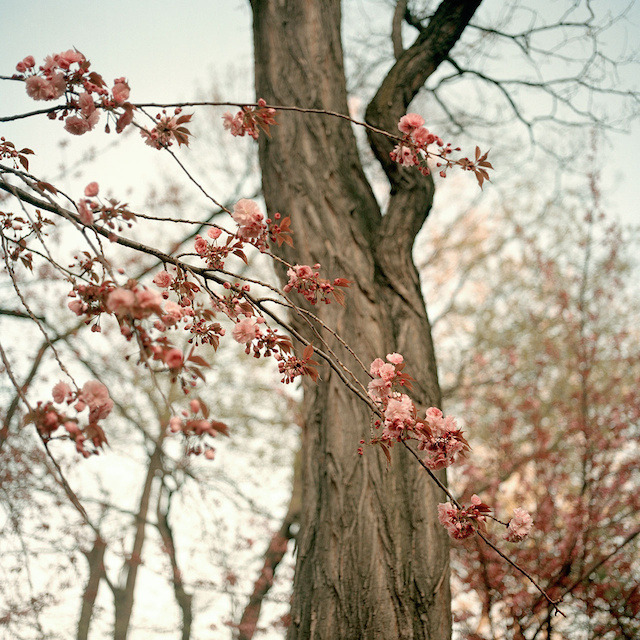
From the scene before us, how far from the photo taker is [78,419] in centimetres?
81

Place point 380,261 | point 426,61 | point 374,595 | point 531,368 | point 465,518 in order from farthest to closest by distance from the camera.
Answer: point 531,368 < point 426,61 < point 380,261 < point 374,595 < point 465,518

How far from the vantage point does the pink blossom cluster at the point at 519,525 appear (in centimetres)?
116

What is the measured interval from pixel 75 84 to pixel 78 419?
76cm

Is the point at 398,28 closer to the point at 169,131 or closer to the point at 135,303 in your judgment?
the point at 169,131

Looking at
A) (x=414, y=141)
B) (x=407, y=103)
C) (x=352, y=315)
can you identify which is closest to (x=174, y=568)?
(x=352, y=315)

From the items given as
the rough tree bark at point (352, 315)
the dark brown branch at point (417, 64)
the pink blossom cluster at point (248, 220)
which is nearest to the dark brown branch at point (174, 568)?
the rough tree bark at point (352, 315)

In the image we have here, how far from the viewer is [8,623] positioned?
3863mm

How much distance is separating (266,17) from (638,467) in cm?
410

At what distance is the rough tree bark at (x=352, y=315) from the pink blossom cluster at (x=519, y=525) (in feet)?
1.77

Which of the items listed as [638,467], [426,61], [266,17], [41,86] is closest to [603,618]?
[638,467]

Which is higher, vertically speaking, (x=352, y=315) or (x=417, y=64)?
(x=417, y=64)

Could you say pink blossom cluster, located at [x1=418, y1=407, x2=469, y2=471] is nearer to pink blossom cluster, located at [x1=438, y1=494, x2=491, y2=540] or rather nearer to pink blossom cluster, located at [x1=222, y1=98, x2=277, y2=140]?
pink blossom cluster, located at [x1=438, y1=494, x2=491, y2=540]

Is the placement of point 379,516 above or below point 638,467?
below

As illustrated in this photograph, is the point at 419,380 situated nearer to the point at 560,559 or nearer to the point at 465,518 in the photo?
the point at 465,518
